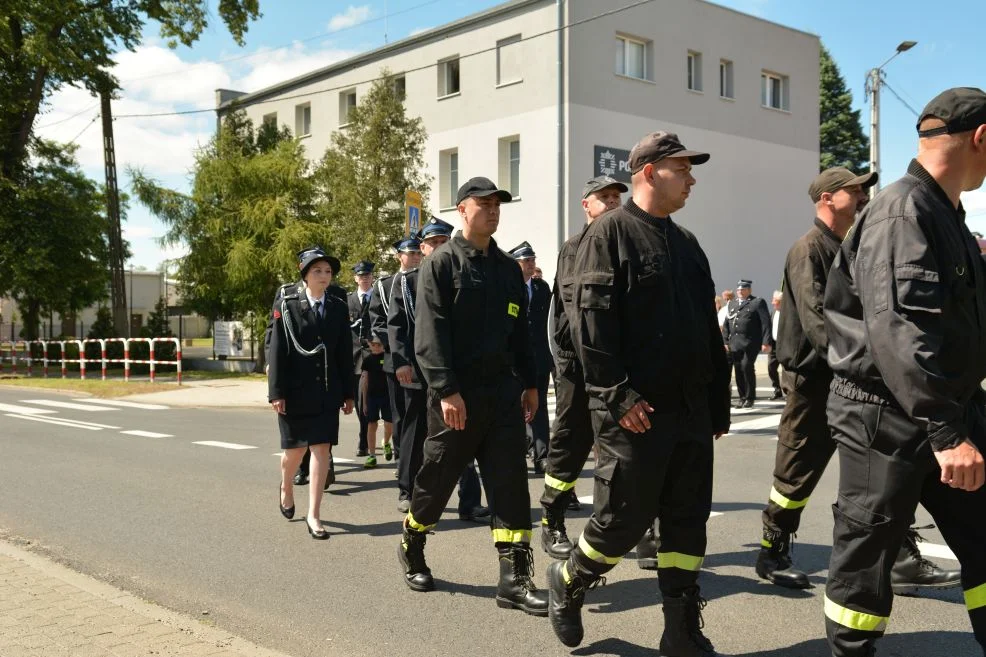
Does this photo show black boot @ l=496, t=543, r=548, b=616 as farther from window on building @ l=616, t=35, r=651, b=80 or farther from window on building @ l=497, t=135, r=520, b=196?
window on building @ l=616, t=35, r=651, b=80

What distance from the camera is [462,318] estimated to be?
15.6 feet

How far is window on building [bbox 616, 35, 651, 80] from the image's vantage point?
27.9m

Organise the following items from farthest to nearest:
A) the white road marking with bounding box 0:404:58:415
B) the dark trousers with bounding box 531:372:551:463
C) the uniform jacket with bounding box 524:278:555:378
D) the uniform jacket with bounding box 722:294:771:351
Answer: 1. the white road marking with bounding box 0:404:58:415
2. the uniform jacket with bounding box 722:294:771:351
3. the dark trousers with bounding box 531:372:551:463
4. the uniform jacket with bounding box 524:278:555:378

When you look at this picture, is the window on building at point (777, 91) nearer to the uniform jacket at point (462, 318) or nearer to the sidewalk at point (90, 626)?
the uniform jacket at point (462, 318)

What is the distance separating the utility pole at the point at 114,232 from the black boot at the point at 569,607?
2535 centimetres

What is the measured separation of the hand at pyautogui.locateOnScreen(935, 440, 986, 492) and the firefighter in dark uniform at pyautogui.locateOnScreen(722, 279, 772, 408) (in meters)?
12.2

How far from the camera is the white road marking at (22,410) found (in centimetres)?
1603

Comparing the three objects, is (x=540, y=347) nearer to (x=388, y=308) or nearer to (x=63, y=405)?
(x=388, y=308)

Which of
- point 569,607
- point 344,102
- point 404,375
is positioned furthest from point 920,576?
point 344,102

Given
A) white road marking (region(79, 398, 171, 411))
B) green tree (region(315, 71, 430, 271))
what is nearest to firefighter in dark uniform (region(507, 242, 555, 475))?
white road marking (region(79, 398, 171, 411))

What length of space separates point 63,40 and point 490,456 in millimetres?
28309

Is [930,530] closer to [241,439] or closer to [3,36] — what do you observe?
[241,439]

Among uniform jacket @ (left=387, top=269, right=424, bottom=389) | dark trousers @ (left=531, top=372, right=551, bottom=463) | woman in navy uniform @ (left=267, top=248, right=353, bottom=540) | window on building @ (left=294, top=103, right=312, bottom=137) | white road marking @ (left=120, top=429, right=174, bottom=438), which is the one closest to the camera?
woman in navy uniform @ (left=267, top=248, right=353, bottom=540)

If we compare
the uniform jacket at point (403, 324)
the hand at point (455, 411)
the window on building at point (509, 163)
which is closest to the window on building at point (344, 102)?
the window on building at point (509, 163)
